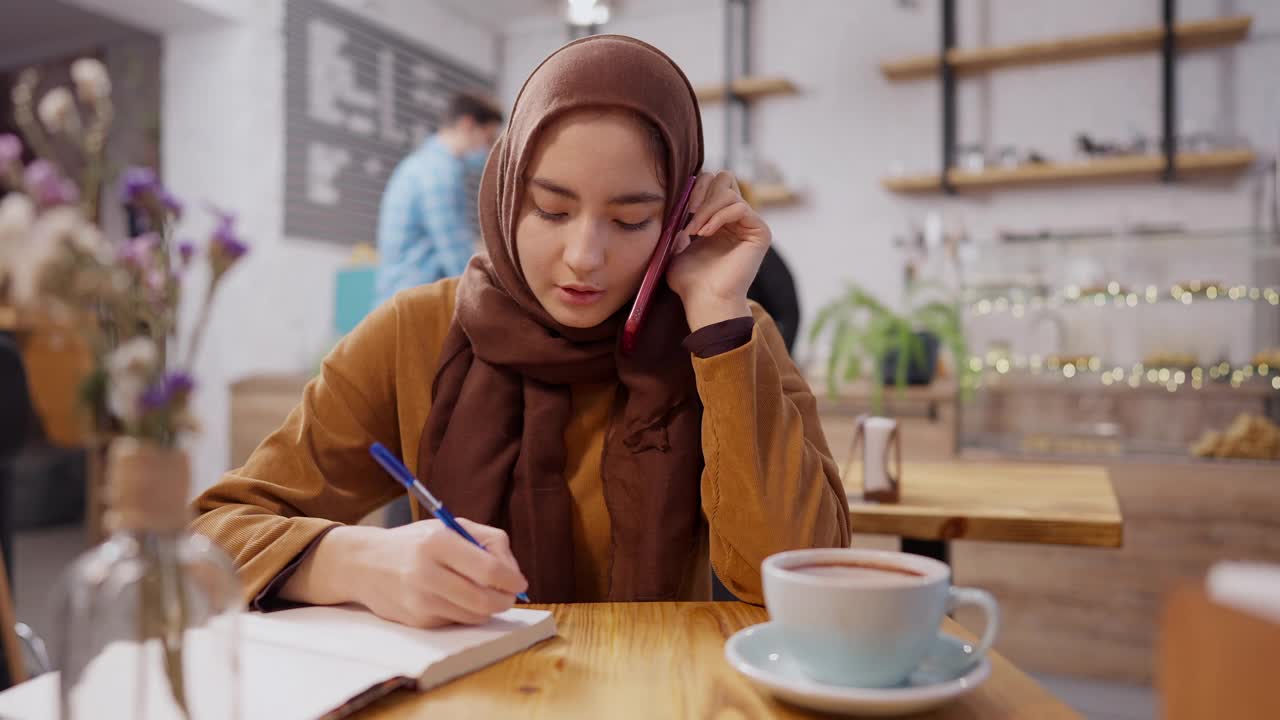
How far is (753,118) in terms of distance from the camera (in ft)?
18.7

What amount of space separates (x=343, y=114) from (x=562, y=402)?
4.14 metres

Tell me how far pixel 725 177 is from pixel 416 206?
2719 mm

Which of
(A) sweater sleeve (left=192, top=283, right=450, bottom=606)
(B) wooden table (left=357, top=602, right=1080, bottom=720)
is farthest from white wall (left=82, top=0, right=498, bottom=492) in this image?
(B) wooden table (left=357, top=602, right=1080, bottom=720)

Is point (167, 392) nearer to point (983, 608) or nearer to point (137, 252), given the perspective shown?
point (137, 252)

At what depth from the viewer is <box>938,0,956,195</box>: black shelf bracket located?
5125 mm

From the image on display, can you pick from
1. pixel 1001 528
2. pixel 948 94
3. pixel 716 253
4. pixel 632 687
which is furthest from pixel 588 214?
pixel 948 94

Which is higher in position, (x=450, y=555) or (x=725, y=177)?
(x=725, y=177)

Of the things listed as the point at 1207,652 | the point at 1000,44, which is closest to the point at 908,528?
the point at 1207,652

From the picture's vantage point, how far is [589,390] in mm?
1306

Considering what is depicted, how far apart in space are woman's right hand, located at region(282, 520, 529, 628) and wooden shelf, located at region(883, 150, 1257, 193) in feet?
15.4

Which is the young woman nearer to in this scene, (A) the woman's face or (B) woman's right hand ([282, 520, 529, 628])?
(A) the woman's face

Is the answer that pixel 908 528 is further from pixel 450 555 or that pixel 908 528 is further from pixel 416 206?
pixel 416 206

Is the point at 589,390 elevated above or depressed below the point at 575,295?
below

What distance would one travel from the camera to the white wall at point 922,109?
472 cm
